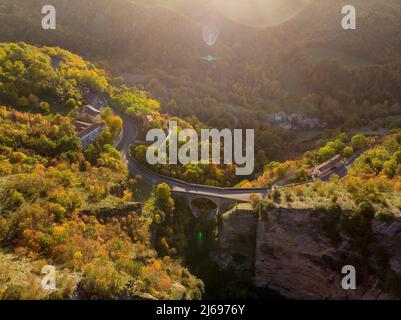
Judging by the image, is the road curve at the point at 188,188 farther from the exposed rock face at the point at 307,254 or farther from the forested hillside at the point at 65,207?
the exposed rock face at the point at 307,254

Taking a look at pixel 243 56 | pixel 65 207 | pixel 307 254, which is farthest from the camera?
pixel 243 56

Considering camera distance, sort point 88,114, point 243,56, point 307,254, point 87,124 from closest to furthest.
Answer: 1. point 307,254
2. point 87,124
3. point 88,114
4. point 243,56

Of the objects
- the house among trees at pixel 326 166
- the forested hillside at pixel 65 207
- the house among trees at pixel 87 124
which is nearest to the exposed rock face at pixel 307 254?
the forested hillside at pixel 65 207

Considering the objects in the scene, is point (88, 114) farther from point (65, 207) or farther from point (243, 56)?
point (243, 56)

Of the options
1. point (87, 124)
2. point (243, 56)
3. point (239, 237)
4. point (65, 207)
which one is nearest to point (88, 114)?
point (87, 124)

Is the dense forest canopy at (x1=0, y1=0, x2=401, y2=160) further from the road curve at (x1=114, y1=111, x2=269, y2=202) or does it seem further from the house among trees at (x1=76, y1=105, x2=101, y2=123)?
the road curve at (x1=114, y1=111, x2=269, y2=202)

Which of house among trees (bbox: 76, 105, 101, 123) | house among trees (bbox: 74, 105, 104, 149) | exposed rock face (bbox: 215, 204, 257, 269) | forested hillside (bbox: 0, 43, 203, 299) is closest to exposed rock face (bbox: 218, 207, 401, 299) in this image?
exposed rock face (bbox: 215, 204, 257, 269)

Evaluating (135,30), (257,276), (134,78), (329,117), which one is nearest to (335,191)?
(257,276)
